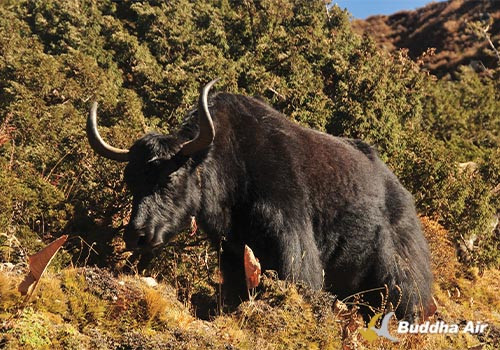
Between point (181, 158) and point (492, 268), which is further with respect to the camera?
point (492, 268)

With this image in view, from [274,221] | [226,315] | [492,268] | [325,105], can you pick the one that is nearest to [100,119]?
[325,105]

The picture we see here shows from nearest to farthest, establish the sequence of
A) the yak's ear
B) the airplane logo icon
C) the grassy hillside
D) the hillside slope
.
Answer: the grassy hillside, the airplane logo icon, the yak's ear, the hillside slope

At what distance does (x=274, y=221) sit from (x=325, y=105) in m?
6.38

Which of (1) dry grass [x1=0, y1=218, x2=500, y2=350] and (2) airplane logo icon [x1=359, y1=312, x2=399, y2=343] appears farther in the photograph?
(2) airplane logo icon [x1=359, y1=312, x2=399, y2=343]

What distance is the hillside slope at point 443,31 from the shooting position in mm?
34281

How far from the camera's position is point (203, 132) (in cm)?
466

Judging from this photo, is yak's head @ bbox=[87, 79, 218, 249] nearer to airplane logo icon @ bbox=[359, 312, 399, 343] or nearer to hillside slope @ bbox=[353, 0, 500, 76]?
airplane logo icon @ bbox=[359, 312, 399, 343]

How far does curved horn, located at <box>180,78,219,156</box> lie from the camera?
4531 mm

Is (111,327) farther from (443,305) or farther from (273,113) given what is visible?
(443,305)

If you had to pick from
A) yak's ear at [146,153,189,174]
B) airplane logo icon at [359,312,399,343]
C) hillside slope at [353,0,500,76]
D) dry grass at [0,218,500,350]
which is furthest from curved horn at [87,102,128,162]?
hillside slope at [353,0,500,76]

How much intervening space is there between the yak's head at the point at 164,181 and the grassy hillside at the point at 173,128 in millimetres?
690

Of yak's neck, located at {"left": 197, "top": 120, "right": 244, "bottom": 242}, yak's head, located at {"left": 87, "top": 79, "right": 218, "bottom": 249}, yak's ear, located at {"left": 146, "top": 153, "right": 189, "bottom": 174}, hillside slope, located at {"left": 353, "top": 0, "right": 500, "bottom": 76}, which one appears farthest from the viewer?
hillside slope, located at {"left": 353, "top": 0, "right": 500, "bottom": 76}

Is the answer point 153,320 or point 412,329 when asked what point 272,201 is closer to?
point 412,329

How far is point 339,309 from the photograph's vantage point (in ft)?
13.7
